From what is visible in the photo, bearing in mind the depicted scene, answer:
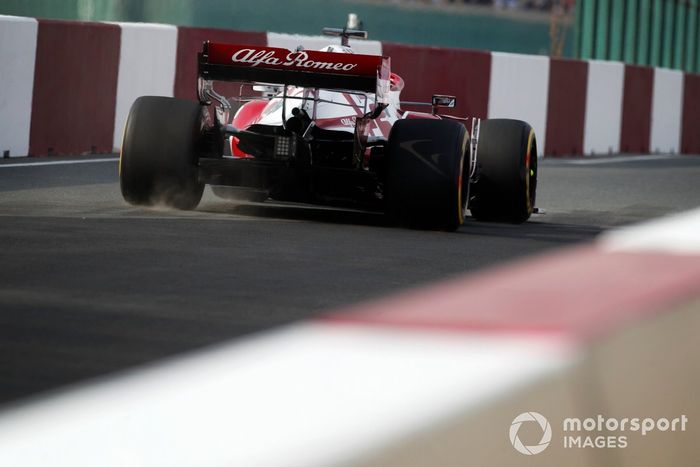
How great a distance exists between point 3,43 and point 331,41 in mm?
4719

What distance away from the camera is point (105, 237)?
7902mm

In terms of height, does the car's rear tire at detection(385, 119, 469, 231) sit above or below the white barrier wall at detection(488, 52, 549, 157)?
below

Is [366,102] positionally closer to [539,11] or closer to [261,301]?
[261,301]

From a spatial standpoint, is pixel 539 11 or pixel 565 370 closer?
pixel 565 370

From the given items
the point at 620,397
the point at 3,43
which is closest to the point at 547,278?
the point at 620,397

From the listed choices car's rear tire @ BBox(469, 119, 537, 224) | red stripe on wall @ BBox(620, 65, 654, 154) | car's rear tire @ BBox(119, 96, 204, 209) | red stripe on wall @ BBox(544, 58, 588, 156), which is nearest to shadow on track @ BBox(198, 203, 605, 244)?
car's rear tire @ BBox(469, 119, 537, 224)

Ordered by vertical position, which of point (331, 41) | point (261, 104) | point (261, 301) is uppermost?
point (331, 41)

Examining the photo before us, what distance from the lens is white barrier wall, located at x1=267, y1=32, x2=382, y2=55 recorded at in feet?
52.2

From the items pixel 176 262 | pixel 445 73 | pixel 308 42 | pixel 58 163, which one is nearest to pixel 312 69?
pixel 176 262

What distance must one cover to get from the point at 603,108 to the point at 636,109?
1305mm

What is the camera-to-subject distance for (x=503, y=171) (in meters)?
10.3

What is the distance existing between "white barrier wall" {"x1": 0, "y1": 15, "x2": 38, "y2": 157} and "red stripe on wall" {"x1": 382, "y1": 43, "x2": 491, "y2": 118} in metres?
4.82

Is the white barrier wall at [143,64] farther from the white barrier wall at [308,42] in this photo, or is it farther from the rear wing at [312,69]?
the rear wing at [312,69]

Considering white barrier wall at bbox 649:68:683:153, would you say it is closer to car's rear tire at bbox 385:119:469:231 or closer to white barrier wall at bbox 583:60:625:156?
white barrier wall at bbox 583:60:625:156
